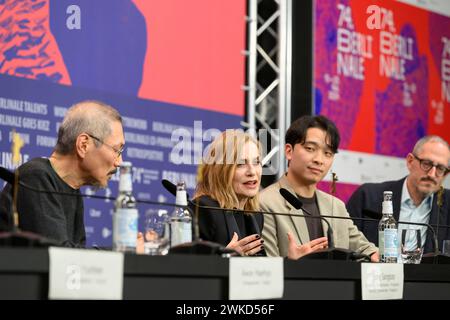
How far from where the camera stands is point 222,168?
3.03m

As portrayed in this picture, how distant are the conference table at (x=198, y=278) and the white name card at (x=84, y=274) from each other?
0.02 metres

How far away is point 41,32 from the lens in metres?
3.83

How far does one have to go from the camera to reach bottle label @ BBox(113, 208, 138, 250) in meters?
1.94

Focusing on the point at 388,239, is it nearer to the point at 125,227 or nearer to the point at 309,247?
the point at 309,247

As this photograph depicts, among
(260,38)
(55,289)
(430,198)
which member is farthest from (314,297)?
(260,38)

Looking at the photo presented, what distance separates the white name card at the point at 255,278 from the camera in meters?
1.91

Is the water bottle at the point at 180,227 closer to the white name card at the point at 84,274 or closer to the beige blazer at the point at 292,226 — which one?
the white name card at the point at 84,274

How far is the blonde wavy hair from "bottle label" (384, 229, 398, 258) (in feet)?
1.81

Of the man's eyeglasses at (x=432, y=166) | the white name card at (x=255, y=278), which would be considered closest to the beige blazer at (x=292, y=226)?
the man's eyeglasses at (x=432, y=166)

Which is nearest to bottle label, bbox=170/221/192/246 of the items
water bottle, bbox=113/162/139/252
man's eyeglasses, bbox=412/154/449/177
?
water bottle, bbox=113/162/139/252

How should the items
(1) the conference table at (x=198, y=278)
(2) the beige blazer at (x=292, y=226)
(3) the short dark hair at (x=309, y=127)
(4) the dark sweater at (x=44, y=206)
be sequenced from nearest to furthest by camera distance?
(1) the conference table at (x=198, y=278)
(4) the dark sweater at (x=44, y=206)
(2) the beige blazer at (x=292, y=226)
(3) the short dark hair at (x=309, y=127)

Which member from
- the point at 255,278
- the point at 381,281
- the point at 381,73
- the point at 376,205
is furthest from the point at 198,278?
the point at 381,73

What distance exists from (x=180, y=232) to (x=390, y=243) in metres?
0.74

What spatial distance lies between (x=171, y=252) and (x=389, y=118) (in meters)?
3.75
